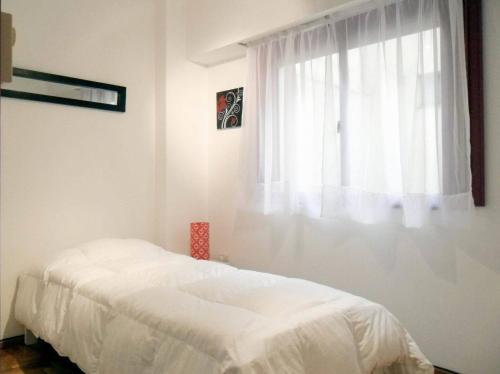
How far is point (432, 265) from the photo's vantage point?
7.30ft

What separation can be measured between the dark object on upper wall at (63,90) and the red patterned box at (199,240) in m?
1.10

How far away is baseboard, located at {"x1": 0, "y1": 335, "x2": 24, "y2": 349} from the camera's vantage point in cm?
265

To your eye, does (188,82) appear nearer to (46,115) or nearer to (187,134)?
(187,134)

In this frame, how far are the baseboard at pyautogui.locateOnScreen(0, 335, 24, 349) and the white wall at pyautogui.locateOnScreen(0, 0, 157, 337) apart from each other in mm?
34

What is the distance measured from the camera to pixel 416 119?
2164 mm

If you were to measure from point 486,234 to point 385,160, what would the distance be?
2.08 ft

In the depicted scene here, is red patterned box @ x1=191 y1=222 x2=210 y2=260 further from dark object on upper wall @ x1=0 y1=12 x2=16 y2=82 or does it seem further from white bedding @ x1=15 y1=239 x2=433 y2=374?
dark object on upper wall @ x1=0 y1=12 x2=16 y2=82

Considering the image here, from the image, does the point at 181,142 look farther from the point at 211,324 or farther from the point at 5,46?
the point at 5,46

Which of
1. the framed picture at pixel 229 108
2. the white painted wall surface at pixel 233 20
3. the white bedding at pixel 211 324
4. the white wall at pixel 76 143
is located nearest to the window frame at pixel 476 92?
the white painted wall surface at pixel 233 20

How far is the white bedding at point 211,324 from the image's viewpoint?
1.36m

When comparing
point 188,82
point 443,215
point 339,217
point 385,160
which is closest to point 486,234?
point 443,215

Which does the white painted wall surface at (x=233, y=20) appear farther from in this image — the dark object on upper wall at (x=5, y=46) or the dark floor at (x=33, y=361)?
the dark floor at (x=33, y=361)

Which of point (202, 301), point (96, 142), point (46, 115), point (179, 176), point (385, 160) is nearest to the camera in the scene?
point (202, 301)

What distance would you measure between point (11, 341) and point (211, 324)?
1.99m
